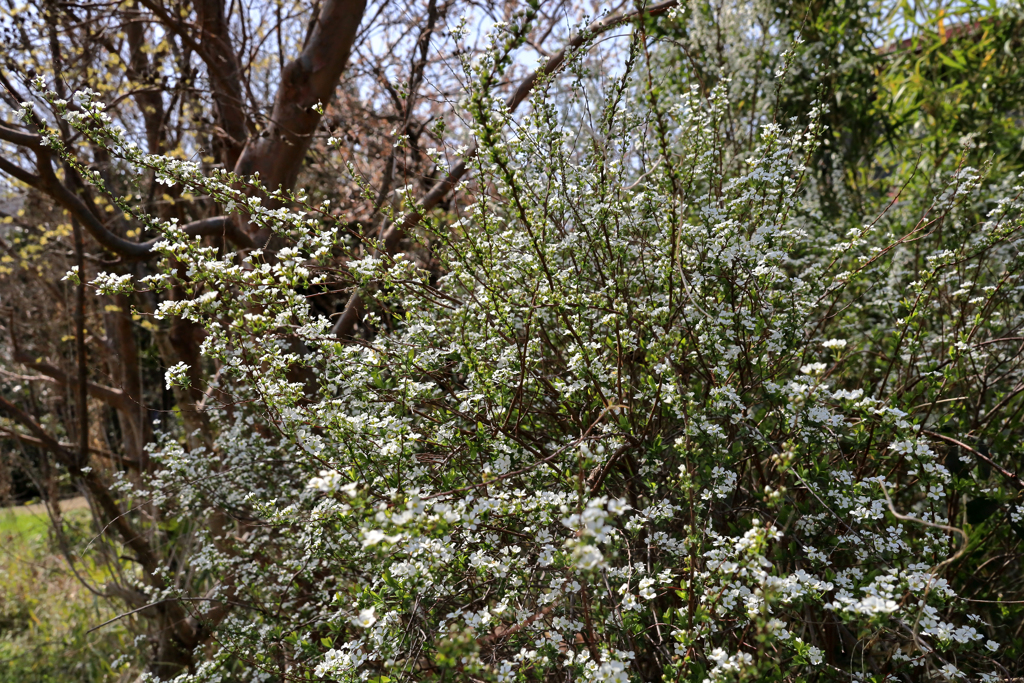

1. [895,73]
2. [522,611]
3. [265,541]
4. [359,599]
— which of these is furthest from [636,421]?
[895,73]

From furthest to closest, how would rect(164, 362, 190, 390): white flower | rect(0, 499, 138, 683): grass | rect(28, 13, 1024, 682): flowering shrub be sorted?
rect(0, 499, 138, 683): grass < rect(164, 362, 190, 390): white flower < rect(28, 13, 1024, 682): flowering shrub

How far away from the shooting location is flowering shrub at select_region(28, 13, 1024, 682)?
4.89ft

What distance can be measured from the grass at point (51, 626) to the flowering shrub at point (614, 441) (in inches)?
108

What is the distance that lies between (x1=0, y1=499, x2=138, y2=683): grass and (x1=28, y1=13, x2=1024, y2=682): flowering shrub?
2.75m

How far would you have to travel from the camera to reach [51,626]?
16.7ft

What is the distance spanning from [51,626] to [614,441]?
563 centimetres

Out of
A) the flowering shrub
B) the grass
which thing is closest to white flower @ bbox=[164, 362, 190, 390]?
the flowering shrub

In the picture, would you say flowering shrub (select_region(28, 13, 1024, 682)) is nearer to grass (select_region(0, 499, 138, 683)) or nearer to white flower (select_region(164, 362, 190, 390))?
white flower (select_region(164, 362, 190, 390))

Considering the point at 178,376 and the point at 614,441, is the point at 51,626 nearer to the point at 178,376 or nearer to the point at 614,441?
the point at 178,376

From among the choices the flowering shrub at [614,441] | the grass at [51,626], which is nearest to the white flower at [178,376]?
the flowering shrub at [614,441]

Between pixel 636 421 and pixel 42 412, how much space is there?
8.19m

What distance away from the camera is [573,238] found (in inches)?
83.0

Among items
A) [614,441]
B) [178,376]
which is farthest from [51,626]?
[614,441]

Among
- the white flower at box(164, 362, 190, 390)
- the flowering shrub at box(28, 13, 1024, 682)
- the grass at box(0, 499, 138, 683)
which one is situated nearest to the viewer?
the flowering shrub at box(28, 13, 1024, 682)
